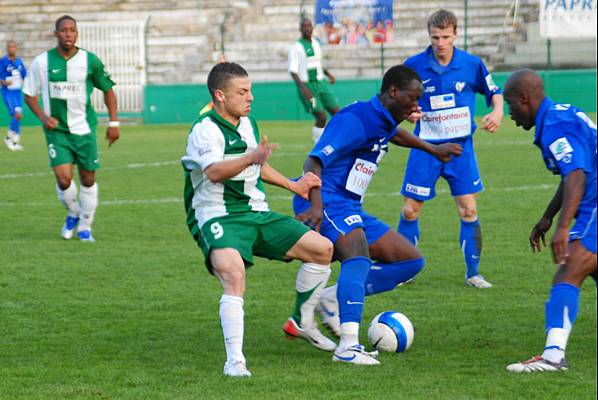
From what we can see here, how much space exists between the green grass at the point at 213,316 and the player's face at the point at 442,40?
178cm

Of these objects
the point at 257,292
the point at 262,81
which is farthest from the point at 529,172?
the point at 262,81

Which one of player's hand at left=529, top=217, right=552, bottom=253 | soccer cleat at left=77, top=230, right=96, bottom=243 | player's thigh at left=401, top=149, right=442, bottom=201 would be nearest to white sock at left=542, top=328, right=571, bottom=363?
player's hand at left=529, top=217, right=552, bottom=253

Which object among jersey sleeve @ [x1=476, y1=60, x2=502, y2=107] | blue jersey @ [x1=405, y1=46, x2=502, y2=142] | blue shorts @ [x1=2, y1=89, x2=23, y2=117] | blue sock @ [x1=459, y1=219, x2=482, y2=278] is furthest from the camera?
blue shorts @ [x1=2, y1=89, x2=23, y2=117]

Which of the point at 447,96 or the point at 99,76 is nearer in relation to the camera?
the point at 447,96

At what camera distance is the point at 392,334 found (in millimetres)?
6750

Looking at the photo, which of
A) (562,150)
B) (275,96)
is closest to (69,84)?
(562,150)

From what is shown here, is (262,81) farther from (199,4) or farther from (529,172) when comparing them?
(529,172)

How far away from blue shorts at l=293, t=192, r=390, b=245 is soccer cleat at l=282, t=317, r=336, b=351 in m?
0.54

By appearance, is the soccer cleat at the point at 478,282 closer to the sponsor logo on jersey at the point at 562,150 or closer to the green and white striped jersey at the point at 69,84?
the sponsor logo on jersey at the point at 562,150

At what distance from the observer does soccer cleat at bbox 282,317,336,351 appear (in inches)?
270

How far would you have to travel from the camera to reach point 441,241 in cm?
1109

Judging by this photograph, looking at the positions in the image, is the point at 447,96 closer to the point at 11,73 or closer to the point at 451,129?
the point at 451,129

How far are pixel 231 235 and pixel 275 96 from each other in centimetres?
2521

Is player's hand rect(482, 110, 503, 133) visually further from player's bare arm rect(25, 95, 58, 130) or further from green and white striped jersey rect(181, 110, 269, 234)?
player's bare arm rect(25, 95, 58, 130)
